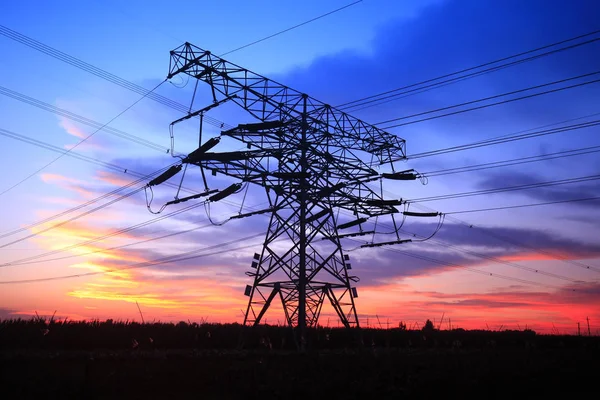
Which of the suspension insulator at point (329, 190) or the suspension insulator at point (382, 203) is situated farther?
the suspension insulator at point (382, 203)

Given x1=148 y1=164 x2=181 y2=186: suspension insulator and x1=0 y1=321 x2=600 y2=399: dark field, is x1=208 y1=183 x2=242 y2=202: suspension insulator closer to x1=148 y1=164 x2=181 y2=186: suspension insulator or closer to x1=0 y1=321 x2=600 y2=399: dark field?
x1=148 y1=164 x2=181 y2=186: suspension insulator

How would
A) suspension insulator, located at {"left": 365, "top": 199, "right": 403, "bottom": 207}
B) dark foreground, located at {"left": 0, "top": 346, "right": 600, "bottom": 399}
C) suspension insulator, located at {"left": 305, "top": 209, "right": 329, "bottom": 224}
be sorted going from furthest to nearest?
suspension insulator, located at {"left": 365, "top": 199, "right": 403, "bottom": 207}
suspension insulator, located at {"left": 305, "top": 209, "right": 329, "bottom": 224}
dark foreground, located at {"left": 0, "top": 346, "right": 600, "bottom": 399}

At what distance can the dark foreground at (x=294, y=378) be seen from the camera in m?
16.5

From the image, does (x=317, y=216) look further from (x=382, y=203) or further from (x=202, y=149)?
(x=202, y=149)

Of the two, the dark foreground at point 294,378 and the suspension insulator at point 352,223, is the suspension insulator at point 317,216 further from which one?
the dark foreground at point 294,378

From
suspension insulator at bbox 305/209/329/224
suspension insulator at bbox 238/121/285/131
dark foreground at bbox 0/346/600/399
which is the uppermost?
suspension insulator at bbox 238/121/285/131

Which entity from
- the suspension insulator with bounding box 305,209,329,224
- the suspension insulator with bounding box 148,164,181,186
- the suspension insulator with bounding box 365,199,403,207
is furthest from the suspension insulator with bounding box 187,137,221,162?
the suspension insulator with bounding box 365,199,403,207

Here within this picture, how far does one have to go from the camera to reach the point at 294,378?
761 inches

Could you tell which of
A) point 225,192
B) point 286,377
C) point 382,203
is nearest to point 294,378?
point 286,377

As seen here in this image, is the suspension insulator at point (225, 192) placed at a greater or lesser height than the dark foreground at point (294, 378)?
greater

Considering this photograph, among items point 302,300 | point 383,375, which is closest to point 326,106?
point 302,300

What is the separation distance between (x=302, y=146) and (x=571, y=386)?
1989 centimetres

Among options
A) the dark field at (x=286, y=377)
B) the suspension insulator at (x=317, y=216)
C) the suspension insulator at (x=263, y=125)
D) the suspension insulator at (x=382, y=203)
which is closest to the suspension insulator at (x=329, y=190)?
the suspension insulator at (x=317, y=216)

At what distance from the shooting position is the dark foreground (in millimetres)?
16453
